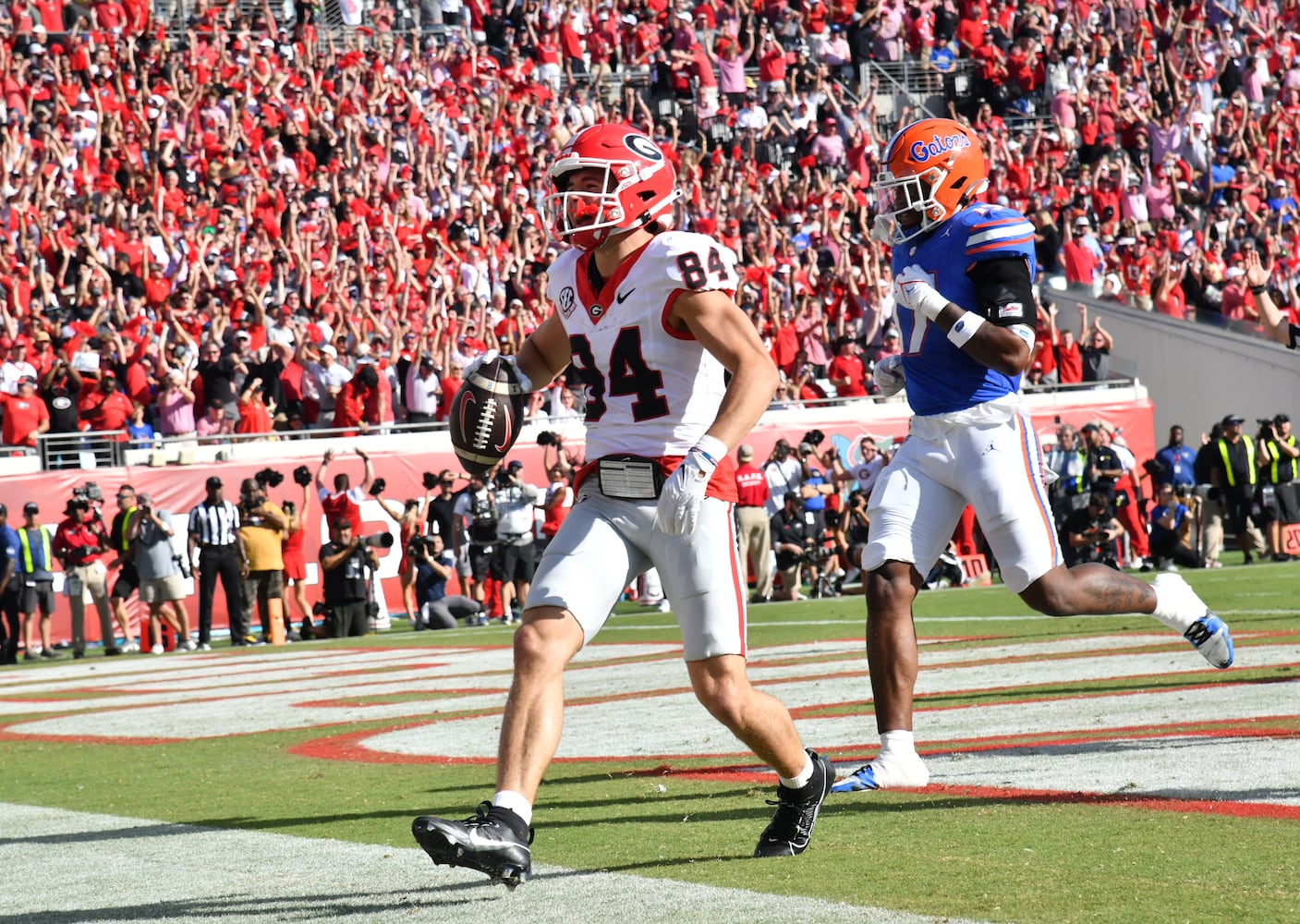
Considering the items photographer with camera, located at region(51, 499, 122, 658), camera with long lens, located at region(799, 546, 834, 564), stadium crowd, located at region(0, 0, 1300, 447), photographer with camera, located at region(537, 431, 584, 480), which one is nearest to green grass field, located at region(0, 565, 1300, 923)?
photographer with camera, located at region(51, 499, 122, 658)

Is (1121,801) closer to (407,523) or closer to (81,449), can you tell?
(407,523)

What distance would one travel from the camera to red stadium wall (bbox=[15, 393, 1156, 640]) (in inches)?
683

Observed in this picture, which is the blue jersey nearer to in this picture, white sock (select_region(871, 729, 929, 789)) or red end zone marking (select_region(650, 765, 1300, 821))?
white sock (select_region(871, 729, 929, 789))

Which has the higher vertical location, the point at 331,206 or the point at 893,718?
the point at 331,206

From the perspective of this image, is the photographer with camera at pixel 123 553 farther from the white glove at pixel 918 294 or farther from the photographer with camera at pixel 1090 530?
the white glove at pixel 918 294

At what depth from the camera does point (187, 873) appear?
457 centimetres

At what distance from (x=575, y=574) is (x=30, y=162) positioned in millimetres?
17870

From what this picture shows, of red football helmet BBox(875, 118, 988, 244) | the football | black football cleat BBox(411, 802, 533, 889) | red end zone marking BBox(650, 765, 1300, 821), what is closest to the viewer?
black football cleat BBox(411, 802, 533, 889)

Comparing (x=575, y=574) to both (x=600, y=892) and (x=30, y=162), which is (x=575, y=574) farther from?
(x=30, y=162)

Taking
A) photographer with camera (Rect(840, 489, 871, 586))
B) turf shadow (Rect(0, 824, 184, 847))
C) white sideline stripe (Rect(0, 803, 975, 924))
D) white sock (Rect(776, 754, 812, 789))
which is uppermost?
white sock (Rect(776, 754, 812, 789))

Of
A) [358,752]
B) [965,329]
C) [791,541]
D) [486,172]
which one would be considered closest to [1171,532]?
[791,541]

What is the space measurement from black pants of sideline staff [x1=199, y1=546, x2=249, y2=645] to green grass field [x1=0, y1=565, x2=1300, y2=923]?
185 inches

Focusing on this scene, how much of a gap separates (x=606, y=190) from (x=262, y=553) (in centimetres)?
1283

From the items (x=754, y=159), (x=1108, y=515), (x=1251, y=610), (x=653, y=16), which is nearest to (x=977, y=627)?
(x=1251, y=610)
